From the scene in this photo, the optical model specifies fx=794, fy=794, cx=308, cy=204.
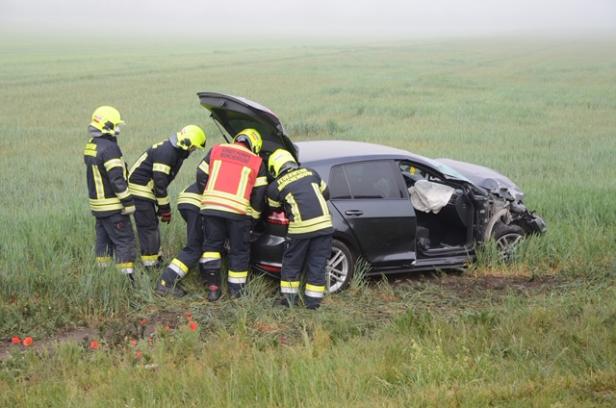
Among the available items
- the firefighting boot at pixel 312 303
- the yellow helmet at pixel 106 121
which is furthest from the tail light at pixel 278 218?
the yellow helmet at pixel 106 121

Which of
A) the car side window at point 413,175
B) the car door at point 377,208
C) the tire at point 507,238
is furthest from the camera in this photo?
the tire at point 507,238

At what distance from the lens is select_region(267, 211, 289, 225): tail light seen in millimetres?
→ 7219

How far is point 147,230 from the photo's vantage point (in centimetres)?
780

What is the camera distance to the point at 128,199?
7.48 metres

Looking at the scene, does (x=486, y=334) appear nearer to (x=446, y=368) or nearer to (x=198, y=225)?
(x=446, y=368)

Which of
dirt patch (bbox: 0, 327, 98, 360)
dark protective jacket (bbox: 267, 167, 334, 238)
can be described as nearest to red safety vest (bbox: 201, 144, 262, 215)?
dark protective jacket (bbox: 267, 167, 334, 238)

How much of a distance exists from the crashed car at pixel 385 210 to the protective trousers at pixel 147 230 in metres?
1.08

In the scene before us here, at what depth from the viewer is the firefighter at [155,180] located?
755cm

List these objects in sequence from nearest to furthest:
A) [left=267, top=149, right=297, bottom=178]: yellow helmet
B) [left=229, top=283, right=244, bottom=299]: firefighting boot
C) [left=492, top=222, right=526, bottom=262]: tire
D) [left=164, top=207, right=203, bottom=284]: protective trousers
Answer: [left=267, top=149, right=297, bottom=178]: yellow helmet
[left=229, top=283, right=244, bottom=299]: firefighting boot
[left=164, top=207, right=203, bottom=284]: protective trousers
[left=492, top=222, right=526, bottom=262]: tire

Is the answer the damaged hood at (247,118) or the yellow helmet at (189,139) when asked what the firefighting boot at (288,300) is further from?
the yellow helmet at (189,139)

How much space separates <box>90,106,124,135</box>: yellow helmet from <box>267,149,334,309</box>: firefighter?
61.6 inches

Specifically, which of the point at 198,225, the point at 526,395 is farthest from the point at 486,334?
the point at 198,225

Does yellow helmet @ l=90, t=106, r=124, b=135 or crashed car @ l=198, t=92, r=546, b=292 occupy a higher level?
yellow helmet @ l=90, t=106, r=124, b=135

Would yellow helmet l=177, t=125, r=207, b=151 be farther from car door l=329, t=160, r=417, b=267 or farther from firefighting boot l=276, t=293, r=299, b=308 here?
firefighting boot l=276, t=293, r=299, b=308
